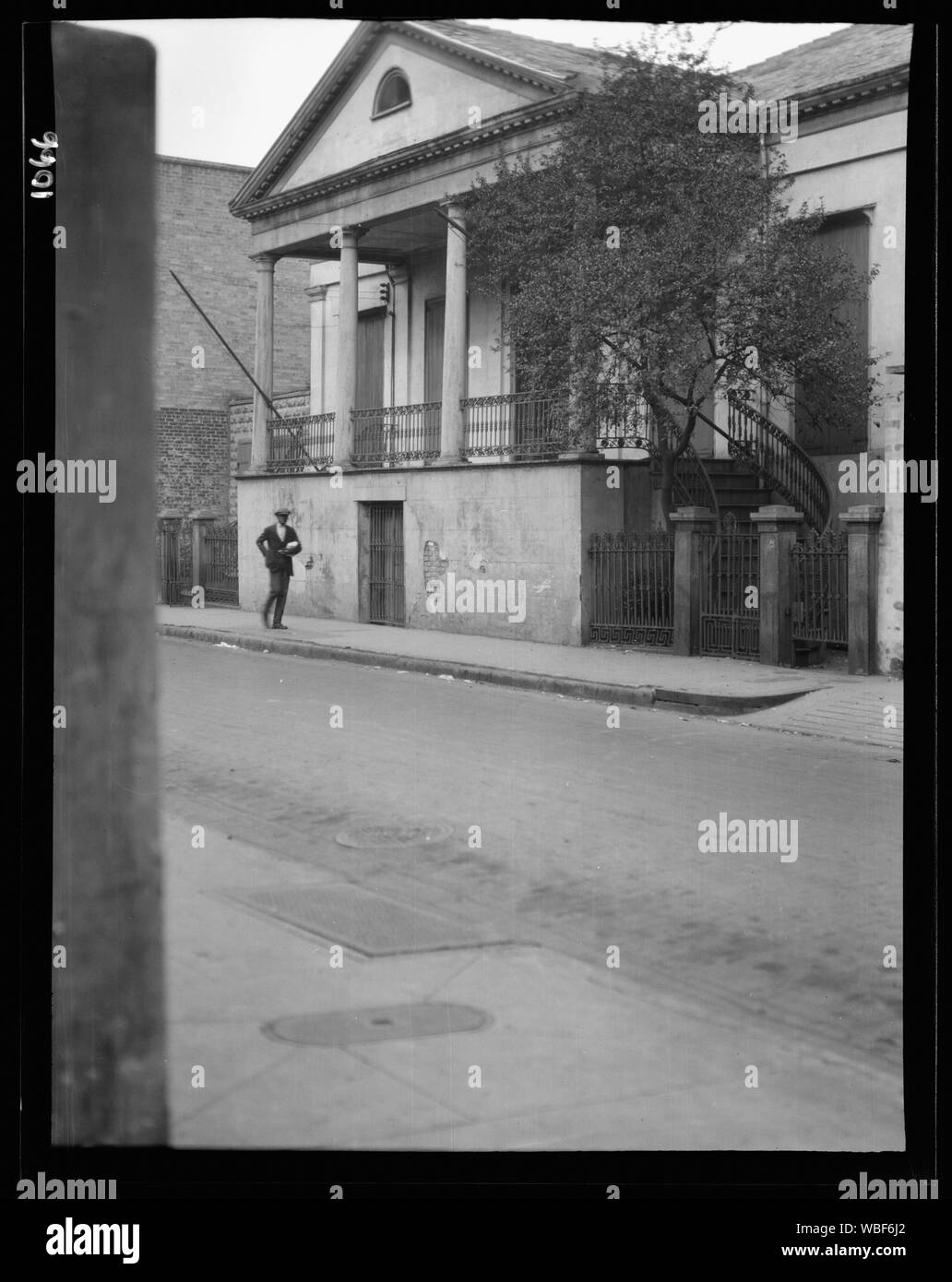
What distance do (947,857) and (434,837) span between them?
15.4 feet

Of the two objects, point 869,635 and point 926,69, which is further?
point 869,635

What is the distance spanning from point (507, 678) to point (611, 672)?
3.76ft

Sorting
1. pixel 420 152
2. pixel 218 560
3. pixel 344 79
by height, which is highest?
pixel 344 79

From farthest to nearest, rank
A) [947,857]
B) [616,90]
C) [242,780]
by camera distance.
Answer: [616,90], [242,780], [947,857]

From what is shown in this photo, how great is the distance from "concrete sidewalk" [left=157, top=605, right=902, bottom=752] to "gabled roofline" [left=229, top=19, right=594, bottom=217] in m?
7.37

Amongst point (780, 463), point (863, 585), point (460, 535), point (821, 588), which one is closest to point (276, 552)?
point (460, 535)

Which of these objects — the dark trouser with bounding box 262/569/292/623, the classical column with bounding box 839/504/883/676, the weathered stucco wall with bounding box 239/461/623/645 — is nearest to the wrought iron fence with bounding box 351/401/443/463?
the weathered stucco wall with bounding box 239/461/623/645

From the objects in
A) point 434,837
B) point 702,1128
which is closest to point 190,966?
point 702,1128

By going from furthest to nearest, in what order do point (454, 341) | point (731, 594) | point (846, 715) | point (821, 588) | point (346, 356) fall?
point (346, 356) → point (454, 341) → point (731, 594) → point (821, 588) → point (846, 715)

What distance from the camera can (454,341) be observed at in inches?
926

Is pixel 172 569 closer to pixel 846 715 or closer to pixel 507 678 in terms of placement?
pixel 507 678

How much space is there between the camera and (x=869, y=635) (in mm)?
15805

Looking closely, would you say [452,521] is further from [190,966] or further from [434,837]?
[190,966]

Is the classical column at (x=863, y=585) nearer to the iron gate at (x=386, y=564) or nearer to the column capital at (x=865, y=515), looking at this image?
the column capital at (x=865, y=515)
